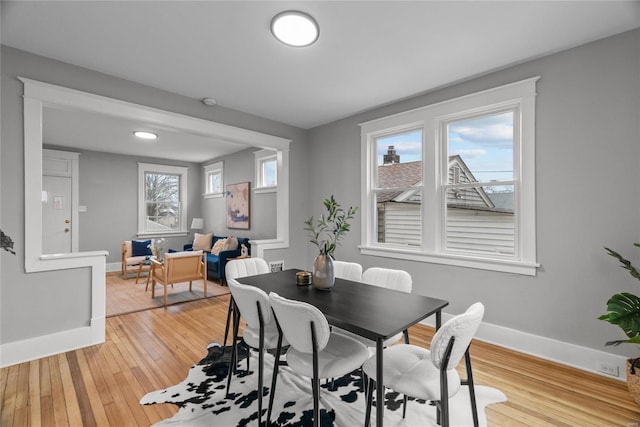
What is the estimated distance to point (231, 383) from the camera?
2205 millimetres

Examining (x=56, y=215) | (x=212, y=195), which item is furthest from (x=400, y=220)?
(x=56, y=215)

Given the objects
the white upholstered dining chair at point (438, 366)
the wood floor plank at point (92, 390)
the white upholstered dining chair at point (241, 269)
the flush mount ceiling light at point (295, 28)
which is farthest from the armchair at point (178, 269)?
the white upholstered dining chair at point (438, 366)

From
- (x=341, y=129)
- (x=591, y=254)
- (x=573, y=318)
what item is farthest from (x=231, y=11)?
(x=573, y=318)

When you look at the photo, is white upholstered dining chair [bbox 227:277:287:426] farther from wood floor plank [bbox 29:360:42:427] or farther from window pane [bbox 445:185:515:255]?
window pane [bbox 445:185:515:255]

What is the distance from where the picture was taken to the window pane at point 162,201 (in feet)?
23.8

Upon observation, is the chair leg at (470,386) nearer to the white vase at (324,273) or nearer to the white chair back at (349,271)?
the white vase at (324,273)

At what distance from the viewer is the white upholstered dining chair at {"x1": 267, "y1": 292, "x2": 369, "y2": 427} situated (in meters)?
1.45

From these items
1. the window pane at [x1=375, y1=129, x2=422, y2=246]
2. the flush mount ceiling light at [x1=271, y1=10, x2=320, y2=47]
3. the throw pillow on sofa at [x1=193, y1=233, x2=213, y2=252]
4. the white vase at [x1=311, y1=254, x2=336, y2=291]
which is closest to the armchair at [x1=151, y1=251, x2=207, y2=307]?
the throw pillow on sofa at [x1=193, y1=233, x2=213, y2=252]

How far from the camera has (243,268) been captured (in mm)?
2754

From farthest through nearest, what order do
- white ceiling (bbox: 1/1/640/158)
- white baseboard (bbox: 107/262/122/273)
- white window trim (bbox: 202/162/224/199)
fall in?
white window trim (bbox: 202/162/224/199) < white baseboard (bbox: 107/262/122/273) < white ceiling (bbox: 1/1/640/158)

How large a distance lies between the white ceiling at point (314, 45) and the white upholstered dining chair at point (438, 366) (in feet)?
6.57

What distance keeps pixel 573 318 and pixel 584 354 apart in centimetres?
28

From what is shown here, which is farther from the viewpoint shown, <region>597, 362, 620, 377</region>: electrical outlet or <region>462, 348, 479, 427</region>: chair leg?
<region>597, 362, 620, 377</region>: electrical outlet

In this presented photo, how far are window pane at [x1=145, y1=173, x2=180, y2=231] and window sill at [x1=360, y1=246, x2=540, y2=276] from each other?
5745 millimetres
